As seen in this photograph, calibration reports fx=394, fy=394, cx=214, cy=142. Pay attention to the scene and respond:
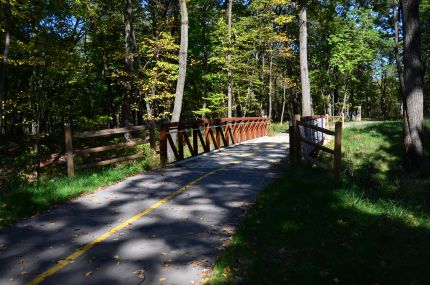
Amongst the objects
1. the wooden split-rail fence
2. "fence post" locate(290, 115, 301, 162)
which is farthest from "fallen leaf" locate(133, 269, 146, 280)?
"fence post" locate(290, 115, 301, 162)

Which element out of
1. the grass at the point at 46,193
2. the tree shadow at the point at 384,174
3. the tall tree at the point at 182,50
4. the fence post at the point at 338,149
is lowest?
the tree shadow at the point at 384,174

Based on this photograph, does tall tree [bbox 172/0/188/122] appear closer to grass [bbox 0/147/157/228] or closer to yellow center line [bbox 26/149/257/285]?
grass [bbox 0/147/157/228]

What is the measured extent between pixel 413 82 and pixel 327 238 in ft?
27.9

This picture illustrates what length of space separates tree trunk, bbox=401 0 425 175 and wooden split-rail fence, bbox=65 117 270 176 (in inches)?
275

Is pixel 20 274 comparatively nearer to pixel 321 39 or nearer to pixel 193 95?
pixel 193 95

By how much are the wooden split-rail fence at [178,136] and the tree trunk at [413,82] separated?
699 centimetres

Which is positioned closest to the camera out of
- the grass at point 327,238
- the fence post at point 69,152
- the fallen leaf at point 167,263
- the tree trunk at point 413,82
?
the grass at point 327,238

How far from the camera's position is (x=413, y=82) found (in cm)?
1222

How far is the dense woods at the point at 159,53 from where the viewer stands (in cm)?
1962

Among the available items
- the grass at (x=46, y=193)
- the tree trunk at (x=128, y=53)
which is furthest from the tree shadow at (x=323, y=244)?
the tree trunk at (x=128, y=53)

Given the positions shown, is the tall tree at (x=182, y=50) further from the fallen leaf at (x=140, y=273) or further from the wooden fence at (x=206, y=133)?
the fallen leaf at (x=140, y=273)

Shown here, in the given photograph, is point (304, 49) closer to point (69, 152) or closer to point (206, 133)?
point (206, 133)

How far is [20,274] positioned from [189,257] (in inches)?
78.8

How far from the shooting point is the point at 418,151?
12.5 m
